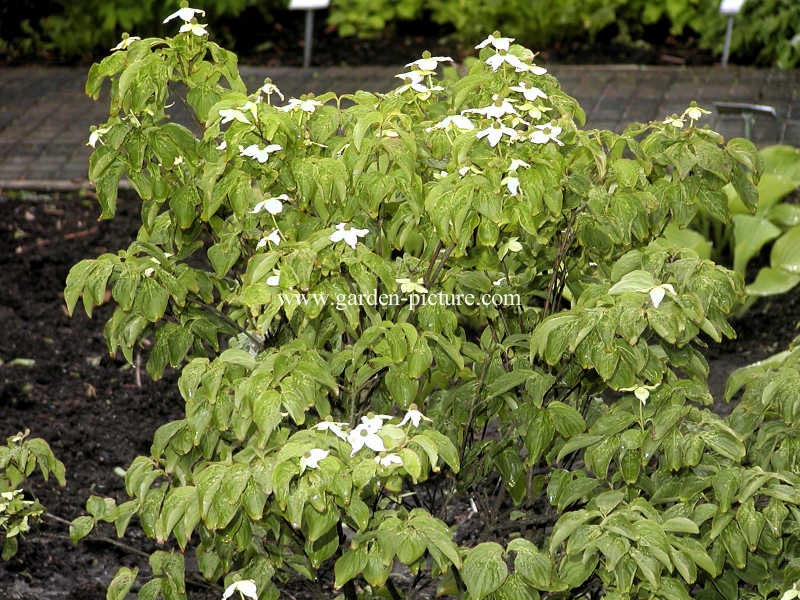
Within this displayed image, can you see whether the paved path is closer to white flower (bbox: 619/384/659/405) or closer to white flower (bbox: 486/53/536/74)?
white flower (bbox: 486/53/536/74)

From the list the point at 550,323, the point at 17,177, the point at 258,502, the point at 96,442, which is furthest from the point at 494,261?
the point at 17,177

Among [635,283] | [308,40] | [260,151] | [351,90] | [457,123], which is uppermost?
[457,123]

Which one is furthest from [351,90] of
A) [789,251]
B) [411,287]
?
[411,287]

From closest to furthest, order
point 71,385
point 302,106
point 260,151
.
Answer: point 260,151, point 302,106, point 71,385

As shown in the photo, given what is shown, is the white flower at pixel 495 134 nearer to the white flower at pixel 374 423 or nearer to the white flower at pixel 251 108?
the white flower at pixel 251 108

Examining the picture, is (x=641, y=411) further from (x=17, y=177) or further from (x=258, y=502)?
(x=17, y=177)

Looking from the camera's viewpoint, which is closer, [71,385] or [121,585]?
[121,585]

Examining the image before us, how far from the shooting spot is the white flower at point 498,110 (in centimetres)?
263

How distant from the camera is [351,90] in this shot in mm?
8461

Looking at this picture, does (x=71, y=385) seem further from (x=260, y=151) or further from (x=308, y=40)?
(x=308, y=40)

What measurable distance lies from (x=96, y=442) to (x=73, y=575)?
796 millimetres

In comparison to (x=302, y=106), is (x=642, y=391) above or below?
below

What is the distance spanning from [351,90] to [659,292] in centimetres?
625

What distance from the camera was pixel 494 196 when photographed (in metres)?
2.51
